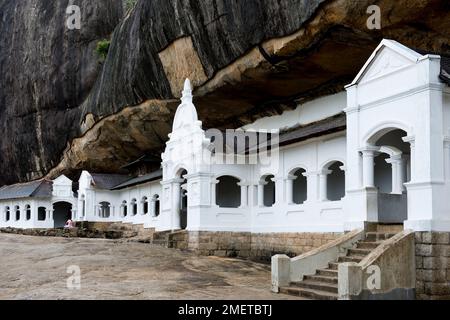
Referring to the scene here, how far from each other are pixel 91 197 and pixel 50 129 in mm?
5943

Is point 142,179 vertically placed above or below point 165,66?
below

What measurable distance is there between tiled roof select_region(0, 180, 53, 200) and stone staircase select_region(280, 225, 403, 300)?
32.1 m

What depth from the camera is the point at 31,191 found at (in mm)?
42531

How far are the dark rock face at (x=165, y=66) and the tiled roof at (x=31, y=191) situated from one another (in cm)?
106

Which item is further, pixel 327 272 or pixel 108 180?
pixel 108 180

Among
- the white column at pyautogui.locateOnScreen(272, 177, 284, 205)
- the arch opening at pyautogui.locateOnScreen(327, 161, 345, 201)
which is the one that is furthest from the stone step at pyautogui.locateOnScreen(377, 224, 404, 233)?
the white column at pyautogui.locateOnScreen(272, 177, 284, 205)

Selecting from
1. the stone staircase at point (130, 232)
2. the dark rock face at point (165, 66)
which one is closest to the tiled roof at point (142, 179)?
the dark rock face at point (165, 66)

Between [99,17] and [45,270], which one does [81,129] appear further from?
[45,270]

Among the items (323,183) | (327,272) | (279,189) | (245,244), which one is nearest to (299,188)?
(279,189)

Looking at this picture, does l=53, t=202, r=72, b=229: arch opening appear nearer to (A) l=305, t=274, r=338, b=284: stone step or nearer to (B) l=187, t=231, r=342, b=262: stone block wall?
(B) l=187, t=231, r=342, b=262: stone block wall

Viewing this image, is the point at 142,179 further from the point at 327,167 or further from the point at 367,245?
the point at 367,245

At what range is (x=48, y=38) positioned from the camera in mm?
41562

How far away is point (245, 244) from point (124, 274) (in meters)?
7.80

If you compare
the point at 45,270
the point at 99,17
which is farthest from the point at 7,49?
the point at 45,270
